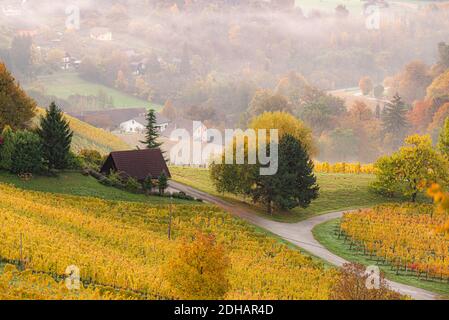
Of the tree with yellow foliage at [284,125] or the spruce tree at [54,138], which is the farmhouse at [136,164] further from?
the tree with yellow foliage at [284,125]

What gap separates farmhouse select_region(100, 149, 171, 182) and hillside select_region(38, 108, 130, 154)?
24.2m

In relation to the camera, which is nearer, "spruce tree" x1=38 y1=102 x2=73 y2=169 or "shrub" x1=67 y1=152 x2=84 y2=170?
"spruce tree" x1=38 y1=102 x2=73 y2=169

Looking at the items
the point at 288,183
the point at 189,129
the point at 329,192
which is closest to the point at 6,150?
the point at 288,183

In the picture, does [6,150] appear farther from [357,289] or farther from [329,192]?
[357,289]

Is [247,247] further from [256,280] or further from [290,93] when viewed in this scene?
[290,93]

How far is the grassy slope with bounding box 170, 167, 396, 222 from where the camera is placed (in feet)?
227

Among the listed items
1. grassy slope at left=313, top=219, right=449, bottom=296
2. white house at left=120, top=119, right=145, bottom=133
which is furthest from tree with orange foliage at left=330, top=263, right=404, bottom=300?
white house at left=120, top=119, right=145, bottom=133

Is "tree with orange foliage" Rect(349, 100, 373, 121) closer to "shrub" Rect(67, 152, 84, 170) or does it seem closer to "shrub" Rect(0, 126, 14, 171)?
"shrub" Rect(67, 152, 84, 170)

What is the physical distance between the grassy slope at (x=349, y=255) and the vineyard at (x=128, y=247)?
4.86 metres

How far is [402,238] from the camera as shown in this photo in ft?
190

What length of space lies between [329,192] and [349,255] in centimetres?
2584

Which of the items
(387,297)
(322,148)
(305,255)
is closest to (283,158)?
(305,255)

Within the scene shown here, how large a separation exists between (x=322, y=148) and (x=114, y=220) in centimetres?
10154

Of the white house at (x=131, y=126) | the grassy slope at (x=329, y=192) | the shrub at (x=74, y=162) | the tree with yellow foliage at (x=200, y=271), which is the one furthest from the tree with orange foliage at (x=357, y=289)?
the white house at (x=131, y=126)
